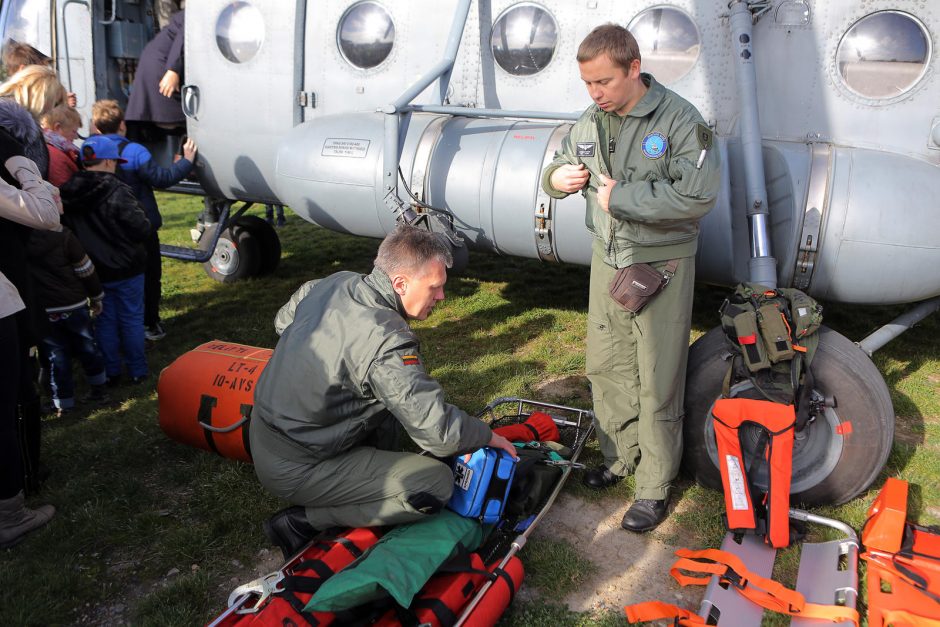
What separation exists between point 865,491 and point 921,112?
6.78ft

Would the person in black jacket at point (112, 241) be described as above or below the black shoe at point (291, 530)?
above

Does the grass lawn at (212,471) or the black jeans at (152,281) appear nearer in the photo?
the grass lawn at (212,471)

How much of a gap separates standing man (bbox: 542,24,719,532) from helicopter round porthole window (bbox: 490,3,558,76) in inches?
62.3

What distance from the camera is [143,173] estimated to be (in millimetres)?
5289

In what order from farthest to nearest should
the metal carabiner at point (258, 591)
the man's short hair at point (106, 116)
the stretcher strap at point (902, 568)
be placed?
the man's short hair at point (106, 116), the stretcher strap at point (902, 568), the metal carabiner at point (258, 591)

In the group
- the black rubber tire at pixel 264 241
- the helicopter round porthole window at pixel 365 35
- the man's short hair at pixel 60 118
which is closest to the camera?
the man's short hair at pixel 60 118

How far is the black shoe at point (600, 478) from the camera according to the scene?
12.0ft

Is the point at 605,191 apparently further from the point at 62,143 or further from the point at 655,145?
the point at 62,143

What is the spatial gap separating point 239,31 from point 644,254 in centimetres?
412

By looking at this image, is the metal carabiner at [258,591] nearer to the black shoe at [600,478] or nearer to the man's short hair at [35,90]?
→ the black shoe at [600,478]

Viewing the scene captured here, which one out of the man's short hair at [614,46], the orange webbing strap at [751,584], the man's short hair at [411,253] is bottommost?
the orange webbing strap at [751,584]

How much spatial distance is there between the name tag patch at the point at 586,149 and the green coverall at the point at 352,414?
1133 millimetres

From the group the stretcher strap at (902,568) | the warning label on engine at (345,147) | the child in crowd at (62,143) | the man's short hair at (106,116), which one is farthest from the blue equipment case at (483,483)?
the man's short hair at (106,116)

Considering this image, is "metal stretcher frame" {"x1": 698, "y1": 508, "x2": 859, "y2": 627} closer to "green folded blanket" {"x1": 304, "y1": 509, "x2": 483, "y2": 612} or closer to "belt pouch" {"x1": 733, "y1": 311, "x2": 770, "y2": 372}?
"belt pouch" {"x1": 733, "y1": 311, "x2": 770, "y2": 372}
